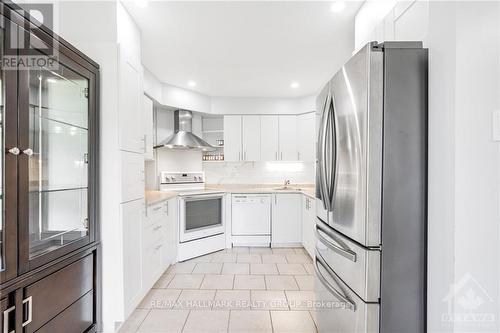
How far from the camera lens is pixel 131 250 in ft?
7.00

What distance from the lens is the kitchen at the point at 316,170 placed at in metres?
1.11

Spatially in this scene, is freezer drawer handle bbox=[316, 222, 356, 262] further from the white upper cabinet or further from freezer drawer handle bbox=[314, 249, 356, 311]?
the white upper cabinet

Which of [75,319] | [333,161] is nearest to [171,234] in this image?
[75,319]

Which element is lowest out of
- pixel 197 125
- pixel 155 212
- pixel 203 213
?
pixel 203 213

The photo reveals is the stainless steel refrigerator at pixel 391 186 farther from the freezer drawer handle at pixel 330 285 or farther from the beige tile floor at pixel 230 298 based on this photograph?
the beige tile floor at pixel 230 298

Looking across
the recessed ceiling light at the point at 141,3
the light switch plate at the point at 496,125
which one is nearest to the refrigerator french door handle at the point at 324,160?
the light switch plate at the point at 496,125

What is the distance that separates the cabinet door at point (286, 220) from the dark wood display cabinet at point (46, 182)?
2.82m

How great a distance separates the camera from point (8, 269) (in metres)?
1.20

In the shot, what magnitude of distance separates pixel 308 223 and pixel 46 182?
3.09 meters

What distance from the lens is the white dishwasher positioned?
14.1ft

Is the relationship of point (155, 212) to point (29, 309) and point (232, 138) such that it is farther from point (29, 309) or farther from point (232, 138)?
point (232, 138)

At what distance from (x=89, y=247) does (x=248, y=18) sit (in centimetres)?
209

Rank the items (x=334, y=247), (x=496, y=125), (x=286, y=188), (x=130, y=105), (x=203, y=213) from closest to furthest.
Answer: (x=496, y=125) → (x=334, y=247) → (x=130, y=105) → (x=203, y=213) → (x=286, y=188)

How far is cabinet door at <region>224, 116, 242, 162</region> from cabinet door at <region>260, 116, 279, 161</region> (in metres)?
0.39
